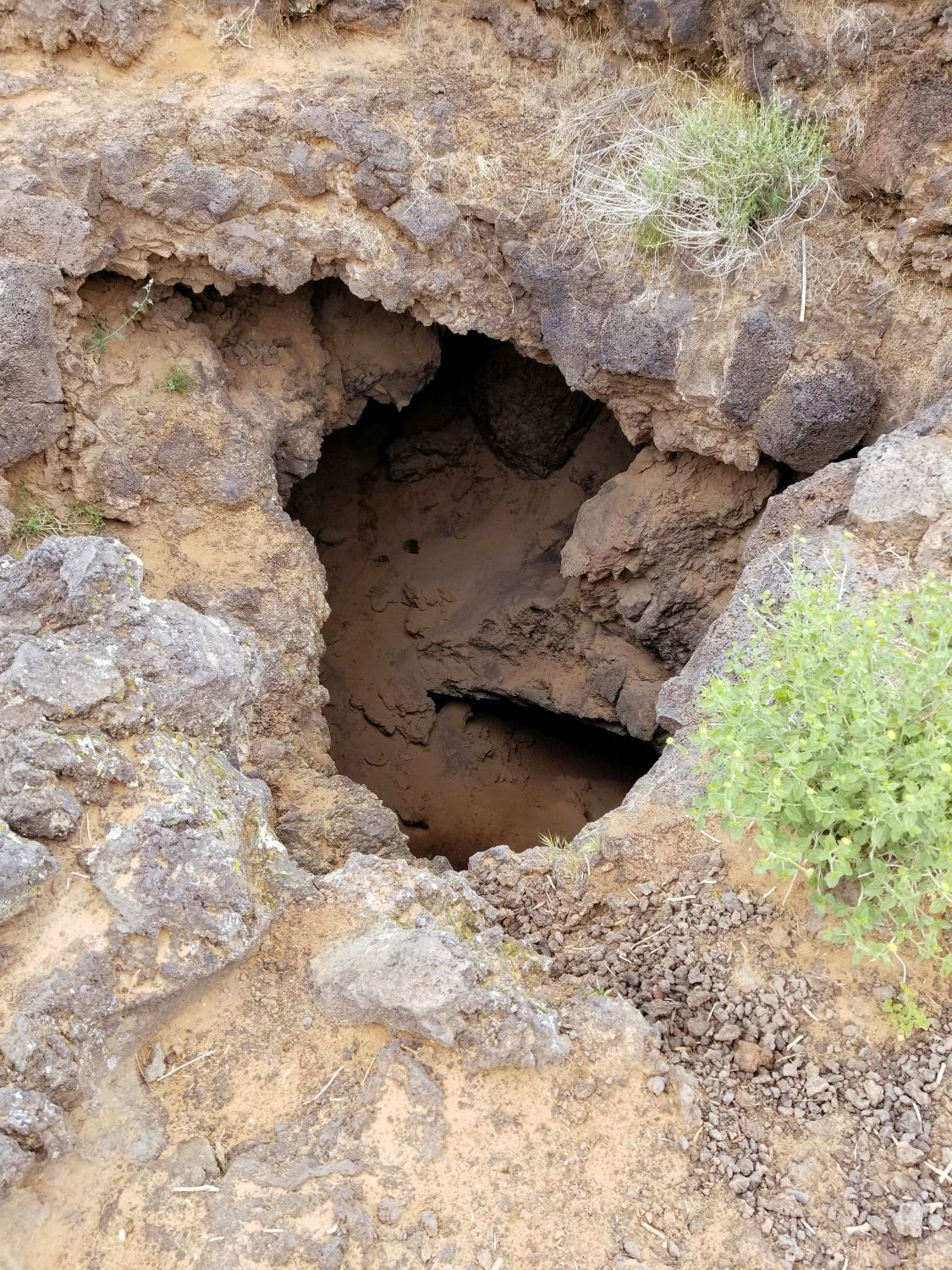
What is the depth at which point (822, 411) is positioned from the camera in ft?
14.0

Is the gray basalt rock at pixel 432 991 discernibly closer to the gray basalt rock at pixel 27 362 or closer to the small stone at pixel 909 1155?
the small stone at pixel 909 1155

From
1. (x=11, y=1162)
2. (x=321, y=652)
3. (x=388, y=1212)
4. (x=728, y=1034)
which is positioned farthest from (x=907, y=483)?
(x=11, y=1162)

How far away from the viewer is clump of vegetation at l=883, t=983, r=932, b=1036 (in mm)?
2660

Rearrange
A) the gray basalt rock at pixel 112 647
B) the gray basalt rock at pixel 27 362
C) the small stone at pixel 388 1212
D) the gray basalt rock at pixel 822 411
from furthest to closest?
the gray basalt rock at pixel 822 411, the gray basalt rock at pixel 27 362, the gray basalt rock at pixel 112 647, the small stone at pixel 388 1212

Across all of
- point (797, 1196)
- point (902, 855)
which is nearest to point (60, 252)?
point (902, 855)

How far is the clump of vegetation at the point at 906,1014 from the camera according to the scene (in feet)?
8.73

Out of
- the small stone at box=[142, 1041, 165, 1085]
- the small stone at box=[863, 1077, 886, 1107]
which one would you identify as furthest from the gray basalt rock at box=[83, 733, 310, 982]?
the small stone at box=[863, 1077, 886, 1107]

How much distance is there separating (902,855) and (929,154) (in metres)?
2.97

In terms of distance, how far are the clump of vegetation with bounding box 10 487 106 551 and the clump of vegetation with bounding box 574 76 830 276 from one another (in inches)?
101

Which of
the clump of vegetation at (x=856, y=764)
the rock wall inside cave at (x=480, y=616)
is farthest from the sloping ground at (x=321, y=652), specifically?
the rock wall inside cave at (x=480, y=616)

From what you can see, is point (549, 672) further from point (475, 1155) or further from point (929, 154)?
point (475, 1155)

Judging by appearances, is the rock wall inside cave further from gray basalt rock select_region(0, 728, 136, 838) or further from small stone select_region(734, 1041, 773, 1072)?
gray basalt rock select_region(0, 728, 136, 838)

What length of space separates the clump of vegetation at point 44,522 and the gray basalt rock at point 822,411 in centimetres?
295

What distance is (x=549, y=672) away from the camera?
6109 millimetres
